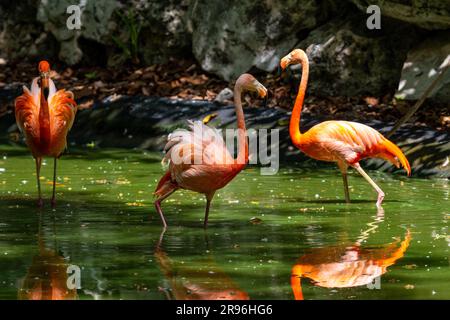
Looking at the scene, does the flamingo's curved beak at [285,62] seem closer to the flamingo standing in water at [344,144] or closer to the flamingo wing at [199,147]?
the flamingo standing in water at [344,144]

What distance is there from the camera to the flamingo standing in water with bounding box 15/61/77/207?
29.6 feet

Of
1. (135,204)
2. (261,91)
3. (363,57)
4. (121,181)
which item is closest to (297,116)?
(135,204)

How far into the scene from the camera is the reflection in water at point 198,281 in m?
5.52

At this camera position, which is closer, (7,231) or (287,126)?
(7,231)

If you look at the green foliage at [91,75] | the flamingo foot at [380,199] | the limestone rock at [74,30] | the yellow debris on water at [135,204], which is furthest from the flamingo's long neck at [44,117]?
the limestone rock at [74,30]

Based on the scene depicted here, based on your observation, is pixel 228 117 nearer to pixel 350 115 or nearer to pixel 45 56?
pixel 350 115

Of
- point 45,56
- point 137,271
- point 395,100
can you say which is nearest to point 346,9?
point 395,100

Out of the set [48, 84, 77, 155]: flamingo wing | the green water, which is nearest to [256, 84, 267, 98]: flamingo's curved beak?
the green water

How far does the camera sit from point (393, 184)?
10.1 meters

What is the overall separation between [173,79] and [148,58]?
0.94m

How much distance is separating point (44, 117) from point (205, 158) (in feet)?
7.22

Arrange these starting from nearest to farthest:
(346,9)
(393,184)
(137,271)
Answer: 1. (137,271)
2. (393,184)
3. (346,9)

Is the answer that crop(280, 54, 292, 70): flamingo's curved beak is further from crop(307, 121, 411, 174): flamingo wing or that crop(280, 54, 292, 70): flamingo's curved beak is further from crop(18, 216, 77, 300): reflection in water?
crop(18, 216, 77, 300): reflection in water

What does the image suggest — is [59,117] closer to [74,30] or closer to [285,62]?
[285,62]
